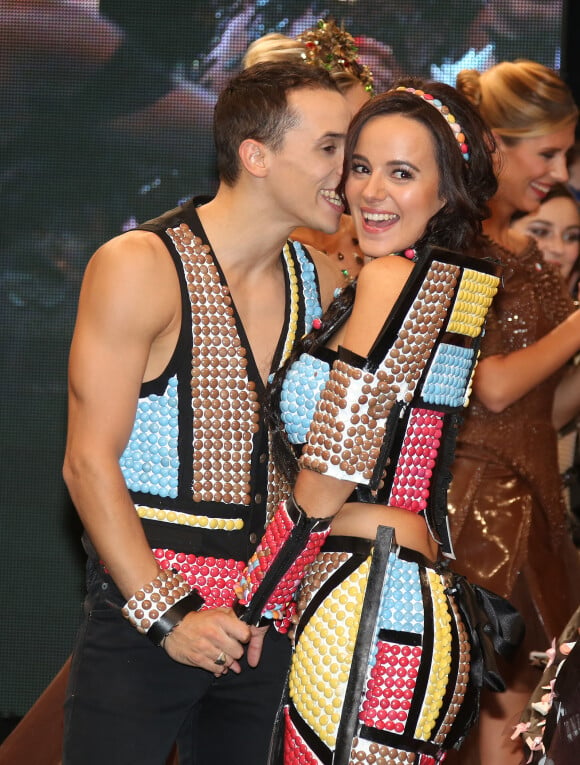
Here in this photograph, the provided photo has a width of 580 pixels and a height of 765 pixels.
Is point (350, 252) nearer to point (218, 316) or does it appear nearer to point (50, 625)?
point (218, 316)

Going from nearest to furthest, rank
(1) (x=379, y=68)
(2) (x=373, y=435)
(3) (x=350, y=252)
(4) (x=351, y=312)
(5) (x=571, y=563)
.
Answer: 1. (2) (x=373, y=435)
2. (4) (x=351, y=312)
3. (3) (x=350, y=252)
4. (5) (x=571, y=563)
5. (1) (x=379, y=68)

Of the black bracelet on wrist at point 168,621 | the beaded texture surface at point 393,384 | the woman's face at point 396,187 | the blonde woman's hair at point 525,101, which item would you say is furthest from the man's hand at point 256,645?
the blonde woman's hair at point 525,101

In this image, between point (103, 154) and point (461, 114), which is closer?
point (461, 114)

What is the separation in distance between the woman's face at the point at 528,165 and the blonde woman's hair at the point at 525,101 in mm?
28

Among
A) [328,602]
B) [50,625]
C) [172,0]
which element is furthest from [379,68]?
[328,602]

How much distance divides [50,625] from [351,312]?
2.87 metres

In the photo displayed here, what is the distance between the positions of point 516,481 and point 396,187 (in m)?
1.54

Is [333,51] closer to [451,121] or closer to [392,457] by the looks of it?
[451,121]

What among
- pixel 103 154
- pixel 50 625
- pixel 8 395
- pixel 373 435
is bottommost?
pixel 50 625

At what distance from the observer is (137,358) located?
225 centimetres

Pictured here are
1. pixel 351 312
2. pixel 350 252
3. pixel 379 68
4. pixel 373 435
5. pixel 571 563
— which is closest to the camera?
pixel 373 435

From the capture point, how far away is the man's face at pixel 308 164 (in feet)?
8.28

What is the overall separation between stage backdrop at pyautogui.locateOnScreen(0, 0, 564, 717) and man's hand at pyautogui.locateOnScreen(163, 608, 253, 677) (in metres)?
2.49

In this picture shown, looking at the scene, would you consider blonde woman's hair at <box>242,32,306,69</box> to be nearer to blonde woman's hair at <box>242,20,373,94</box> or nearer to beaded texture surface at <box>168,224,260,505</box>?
blonde woman's hair at <box>242,20,373,94</box>
